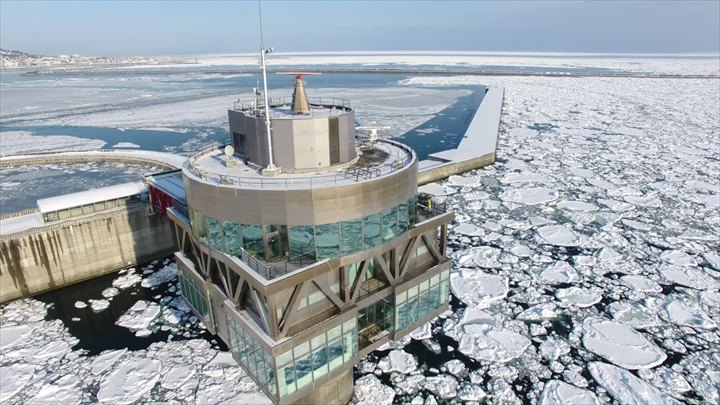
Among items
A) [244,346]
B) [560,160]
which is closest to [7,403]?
[244,346]

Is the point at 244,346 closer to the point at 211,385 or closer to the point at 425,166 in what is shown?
the point at 211,385

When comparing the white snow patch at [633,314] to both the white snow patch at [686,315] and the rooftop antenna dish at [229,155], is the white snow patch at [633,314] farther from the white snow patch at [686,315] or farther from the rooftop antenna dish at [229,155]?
the rooftop antenna dish at [229,155]

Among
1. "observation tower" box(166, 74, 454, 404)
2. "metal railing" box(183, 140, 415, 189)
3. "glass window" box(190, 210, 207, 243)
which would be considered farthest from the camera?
"glass window" box(190, 210, 207, 243)

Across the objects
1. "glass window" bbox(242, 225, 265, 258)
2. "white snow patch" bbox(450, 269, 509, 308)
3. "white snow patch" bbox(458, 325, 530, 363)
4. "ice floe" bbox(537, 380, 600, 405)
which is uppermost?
"glass window" bbox(242, 225, 265, 258)

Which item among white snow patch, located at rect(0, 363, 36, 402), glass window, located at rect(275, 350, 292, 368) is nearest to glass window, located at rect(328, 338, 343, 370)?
glass window, located at rect(275, 350, 292, 368)

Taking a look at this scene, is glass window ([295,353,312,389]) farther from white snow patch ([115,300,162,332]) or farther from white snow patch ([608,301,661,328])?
white snow patch ([608,301,661,328])

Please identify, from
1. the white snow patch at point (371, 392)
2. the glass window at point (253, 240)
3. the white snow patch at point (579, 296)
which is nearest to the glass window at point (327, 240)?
the glass window at point (253, 240)
